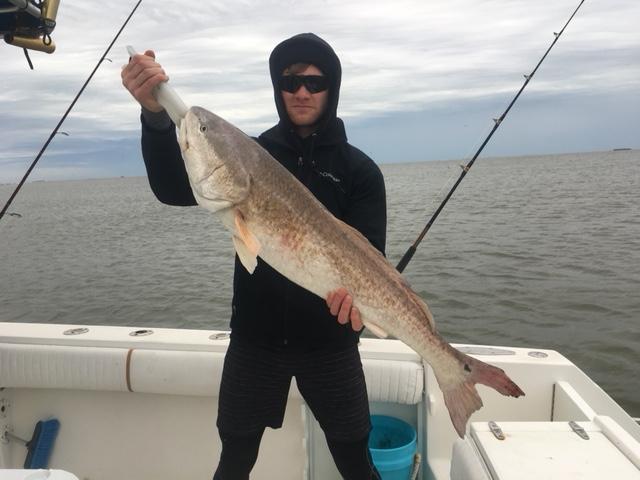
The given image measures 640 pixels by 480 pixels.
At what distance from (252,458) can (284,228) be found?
54.9 inches

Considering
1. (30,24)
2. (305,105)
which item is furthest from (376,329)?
(30,24)

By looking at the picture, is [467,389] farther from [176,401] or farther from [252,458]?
[176,401]

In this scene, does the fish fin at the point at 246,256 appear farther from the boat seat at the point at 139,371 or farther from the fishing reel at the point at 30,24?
the fishing reel at the point at 30,24

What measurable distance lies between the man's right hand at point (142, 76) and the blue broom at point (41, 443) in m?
3.17

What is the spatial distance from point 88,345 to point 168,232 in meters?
20.8

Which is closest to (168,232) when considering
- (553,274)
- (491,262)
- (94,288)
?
(94,288)

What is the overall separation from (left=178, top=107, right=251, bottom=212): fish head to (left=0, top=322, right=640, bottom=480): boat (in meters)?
1.88

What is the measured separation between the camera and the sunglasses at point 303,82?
2.84m

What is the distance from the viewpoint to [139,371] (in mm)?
3957

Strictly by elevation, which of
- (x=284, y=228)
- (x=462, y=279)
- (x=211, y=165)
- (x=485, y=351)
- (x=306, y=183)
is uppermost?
(x=211, y=165)

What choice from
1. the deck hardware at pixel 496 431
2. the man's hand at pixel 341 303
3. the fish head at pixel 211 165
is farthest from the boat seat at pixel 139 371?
the fish head at pixel 211 165

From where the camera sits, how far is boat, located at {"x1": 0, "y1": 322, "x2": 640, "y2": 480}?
3824 millimetres

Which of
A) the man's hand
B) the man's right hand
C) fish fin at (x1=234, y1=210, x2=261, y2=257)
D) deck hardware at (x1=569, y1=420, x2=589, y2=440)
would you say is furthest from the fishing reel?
deck hardware at (x1=569, y1=420, x2=589, y2=440)

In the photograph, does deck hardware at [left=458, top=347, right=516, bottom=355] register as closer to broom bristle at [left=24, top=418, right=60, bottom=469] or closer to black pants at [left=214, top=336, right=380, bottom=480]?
black pants at [left=214, top=336, right=380, bottom=480]
